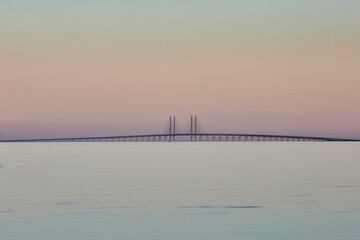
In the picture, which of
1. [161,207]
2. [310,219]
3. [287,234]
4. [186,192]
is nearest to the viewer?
[287,234]

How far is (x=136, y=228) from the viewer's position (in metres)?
17.1

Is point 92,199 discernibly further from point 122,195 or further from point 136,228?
point 136,228

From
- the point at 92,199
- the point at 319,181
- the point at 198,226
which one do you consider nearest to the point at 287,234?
the point at 198,226

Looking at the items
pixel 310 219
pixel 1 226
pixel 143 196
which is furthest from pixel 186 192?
pixel 1 226

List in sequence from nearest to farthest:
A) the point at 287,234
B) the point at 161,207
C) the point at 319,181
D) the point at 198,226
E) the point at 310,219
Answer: the point at 287,234, the point at 198,226, the point at 310,219, the point at 161,207, the point at 319,181

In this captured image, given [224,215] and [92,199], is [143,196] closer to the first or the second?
[92,199]

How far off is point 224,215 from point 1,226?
6.16 metres

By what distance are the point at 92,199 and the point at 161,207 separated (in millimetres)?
3755

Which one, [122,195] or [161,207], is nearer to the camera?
[161,207]

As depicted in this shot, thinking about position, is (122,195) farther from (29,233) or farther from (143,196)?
(29,233)

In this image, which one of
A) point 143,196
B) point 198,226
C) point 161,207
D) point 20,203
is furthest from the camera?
point 143,196

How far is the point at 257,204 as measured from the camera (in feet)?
75.5

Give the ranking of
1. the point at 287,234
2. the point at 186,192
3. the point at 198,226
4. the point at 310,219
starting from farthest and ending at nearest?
Result: the point at 186,192, the point at 310,219, the point at 198,226, the point at 287,234

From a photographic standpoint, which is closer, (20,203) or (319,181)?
(20,203)
